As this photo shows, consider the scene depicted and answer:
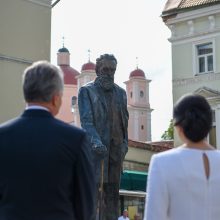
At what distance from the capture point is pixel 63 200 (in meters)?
3.56

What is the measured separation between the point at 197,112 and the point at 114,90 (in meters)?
3.53

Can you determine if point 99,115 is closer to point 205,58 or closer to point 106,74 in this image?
point 106,74

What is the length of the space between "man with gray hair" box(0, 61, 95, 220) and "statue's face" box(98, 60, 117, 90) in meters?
3.57

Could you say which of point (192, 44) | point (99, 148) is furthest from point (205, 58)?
point (99, 148)

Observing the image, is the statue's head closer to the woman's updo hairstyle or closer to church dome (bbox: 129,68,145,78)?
the woman's updo hairstyle

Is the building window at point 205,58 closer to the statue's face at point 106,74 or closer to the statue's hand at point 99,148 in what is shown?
the statue's face at point 106,74

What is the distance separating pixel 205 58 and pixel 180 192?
102 ft

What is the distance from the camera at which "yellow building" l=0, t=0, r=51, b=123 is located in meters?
27.4

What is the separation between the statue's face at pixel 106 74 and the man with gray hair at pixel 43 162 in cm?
357

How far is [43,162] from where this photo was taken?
3.56m

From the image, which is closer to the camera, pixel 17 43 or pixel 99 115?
pixel 99 115

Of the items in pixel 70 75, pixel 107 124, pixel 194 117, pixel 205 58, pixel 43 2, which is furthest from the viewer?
pixel 70 75

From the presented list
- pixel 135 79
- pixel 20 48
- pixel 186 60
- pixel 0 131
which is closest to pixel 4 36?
pixel 20 48

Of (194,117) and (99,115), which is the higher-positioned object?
(99,115)
